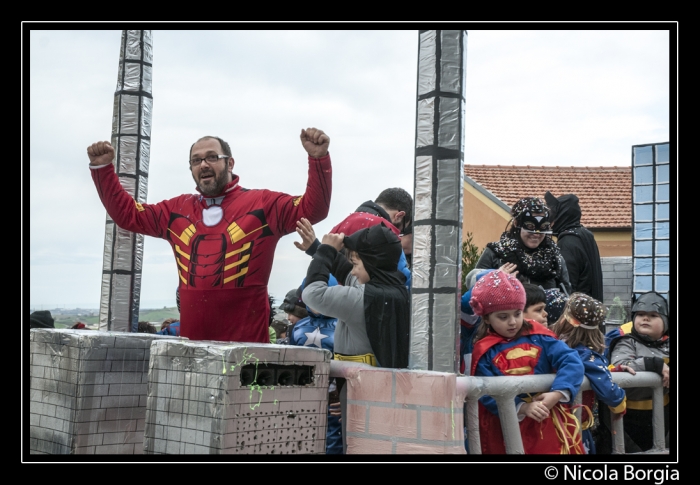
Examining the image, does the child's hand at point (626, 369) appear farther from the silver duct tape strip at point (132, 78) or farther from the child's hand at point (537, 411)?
the silver duct tape strip at point (132, 78)

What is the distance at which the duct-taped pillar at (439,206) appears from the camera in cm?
304

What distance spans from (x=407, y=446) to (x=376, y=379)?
0.29 m

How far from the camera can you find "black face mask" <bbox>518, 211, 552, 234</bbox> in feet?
15.0

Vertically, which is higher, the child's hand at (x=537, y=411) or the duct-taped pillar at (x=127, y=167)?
the duct-taped pillar at (x=127, y=167)

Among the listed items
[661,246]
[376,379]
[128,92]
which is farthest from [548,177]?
[376,379]

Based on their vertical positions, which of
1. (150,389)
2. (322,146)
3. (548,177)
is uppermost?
(548,177)

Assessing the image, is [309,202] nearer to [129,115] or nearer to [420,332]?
[420,332]

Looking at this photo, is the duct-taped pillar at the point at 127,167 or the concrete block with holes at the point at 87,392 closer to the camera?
the concrete block with holes at the point at 87,392

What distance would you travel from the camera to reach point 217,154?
4.09 meters

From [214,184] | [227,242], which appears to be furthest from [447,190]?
[214,184]

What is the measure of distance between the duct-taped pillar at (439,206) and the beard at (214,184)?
1325 mm

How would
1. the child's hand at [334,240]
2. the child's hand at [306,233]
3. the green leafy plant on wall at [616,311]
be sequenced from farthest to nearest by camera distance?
the green leafy plant on wall at [616,311] < the child's hand at [306,233] < the child's hand at [334,240]

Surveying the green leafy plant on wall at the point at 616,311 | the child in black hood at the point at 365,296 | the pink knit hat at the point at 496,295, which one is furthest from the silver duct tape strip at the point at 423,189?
the green leafy plant on wall at the point at 616,311

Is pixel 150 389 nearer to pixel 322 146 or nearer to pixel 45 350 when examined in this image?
pixel 45 350
